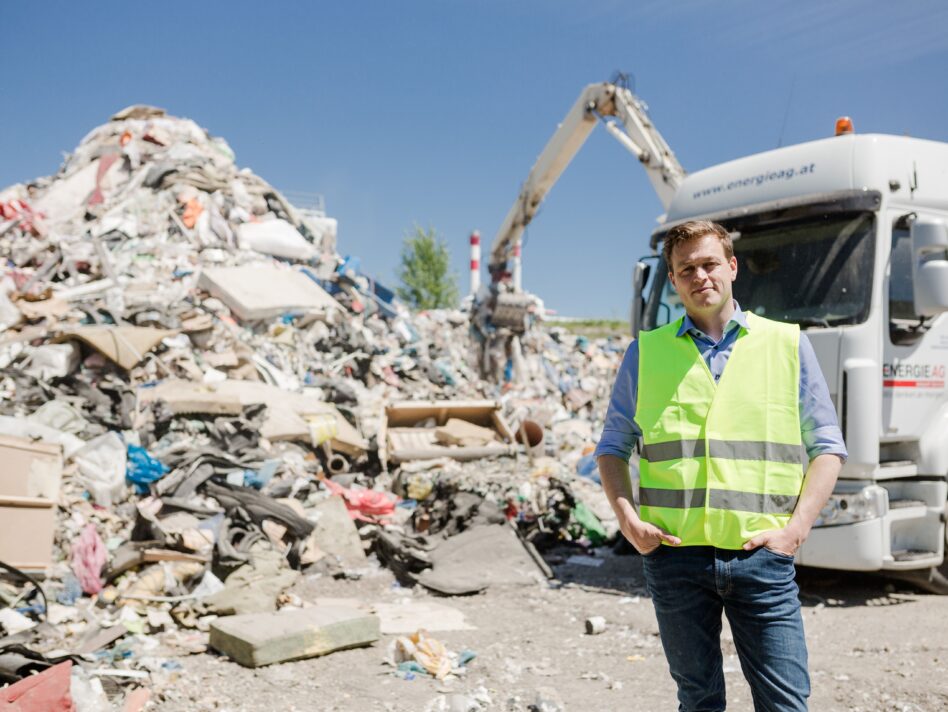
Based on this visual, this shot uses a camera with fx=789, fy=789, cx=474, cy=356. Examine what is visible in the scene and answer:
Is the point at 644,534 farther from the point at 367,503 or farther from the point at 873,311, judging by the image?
the point at 367,503

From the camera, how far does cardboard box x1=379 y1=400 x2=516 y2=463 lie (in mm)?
8492

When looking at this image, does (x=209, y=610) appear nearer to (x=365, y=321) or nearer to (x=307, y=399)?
(x=307, y=399)

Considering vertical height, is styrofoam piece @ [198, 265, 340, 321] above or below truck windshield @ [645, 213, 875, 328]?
above

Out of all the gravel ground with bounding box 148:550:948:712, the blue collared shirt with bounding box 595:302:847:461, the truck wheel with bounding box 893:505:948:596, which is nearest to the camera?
the blue collared shirt with bounding box 595:302:847:461

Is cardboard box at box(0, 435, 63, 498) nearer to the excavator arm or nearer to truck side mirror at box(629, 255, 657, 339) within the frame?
truck side mirror at box(629, 255, 657, 339)

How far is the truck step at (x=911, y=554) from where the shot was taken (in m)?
4.75

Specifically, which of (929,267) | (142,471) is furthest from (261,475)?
(929,267)

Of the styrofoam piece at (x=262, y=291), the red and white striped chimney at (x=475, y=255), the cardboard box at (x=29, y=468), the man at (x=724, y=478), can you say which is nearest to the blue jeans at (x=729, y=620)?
the man at (x=724, y=478)

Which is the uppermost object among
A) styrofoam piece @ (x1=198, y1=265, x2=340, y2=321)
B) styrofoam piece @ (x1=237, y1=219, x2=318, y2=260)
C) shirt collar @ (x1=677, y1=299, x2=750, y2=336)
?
styrofoam piece @ (x1=237, y1=219, x2=318, y2=260)

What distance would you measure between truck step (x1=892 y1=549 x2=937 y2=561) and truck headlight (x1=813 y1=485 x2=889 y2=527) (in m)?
0.33

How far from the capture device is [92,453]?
6.61 meters

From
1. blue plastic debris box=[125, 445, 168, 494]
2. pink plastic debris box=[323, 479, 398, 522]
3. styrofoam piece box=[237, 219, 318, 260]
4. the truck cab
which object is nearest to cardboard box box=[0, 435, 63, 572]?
blue plastic debris box=[125, 445, 168, 494]

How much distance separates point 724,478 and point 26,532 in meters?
4.71

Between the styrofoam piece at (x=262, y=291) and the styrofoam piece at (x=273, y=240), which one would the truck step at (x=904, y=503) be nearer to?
the styrofoam piece at (x=262, y=291)
